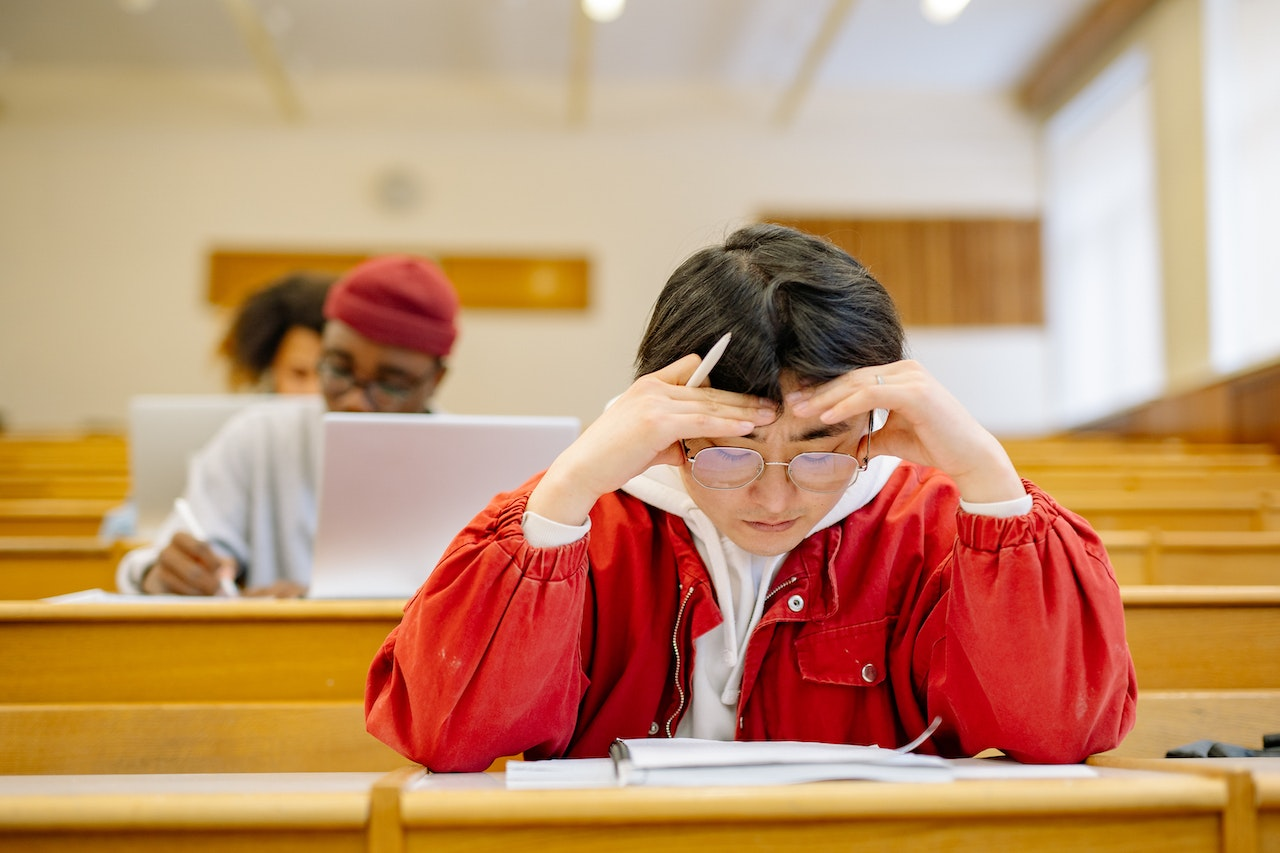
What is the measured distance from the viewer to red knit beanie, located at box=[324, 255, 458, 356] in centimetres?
180

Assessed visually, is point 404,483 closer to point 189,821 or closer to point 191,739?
point 191,739

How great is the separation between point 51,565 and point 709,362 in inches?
57.2

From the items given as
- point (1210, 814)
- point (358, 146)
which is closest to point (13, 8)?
point (358, 146)

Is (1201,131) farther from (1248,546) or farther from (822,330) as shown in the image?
(822,330)

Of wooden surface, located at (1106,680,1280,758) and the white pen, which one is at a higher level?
the white pen

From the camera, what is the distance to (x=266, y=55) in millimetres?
6164

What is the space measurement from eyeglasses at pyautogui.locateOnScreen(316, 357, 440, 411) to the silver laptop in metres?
0.26

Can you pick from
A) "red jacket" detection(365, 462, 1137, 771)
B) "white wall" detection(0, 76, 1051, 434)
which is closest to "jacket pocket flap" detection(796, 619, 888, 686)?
"red jacket" detection(365, 462, 1137, 771)

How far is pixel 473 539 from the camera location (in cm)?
94

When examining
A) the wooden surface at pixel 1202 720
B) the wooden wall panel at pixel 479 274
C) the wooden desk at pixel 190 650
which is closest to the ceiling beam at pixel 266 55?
the wooden wall panel at pixel 479 274

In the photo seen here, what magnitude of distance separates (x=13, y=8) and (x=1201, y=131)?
6049 mm

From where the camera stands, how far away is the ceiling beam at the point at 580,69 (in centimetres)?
591

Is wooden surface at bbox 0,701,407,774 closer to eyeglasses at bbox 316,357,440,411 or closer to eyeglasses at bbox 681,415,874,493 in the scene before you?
eyeglasses at bbox 681,415,874,493

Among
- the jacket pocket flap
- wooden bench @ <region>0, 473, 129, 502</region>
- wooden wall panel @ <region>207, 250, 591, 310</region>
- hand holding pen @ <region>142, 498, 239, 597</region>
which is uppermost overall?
wooden wall panel @ <region>207, 250, 591, 310</region>
